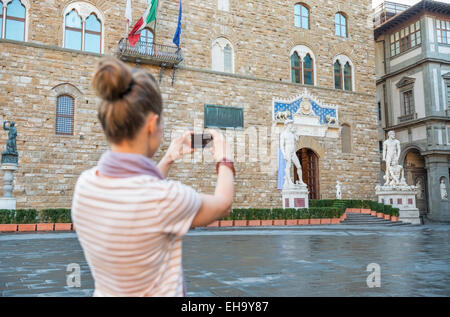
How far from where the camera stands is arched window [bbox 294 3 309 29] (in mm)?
22719

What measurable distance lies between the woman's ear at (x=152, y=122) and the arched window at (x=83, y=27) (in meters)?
17.8

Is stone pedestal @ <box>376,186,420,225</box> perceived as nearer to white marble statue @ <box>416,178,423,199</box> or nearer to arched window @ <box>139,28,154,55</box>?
white marble statue @ <box>416,178,423,199</box>

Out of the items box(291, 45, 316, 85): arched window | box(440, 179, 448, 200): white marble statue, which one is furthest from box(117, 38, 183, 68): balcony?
box(440, 179, 448, 200): white marble statue

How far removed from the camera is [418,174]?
94.5ft

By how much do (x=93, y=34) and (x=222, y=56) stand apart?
620cm

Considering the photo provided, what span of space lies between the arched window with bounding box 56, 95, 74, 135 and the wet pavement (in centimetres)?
931

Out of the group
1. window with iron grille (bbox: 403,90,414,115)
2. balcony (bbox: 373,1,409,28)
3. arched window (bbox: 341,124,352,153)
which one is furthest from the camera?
balcony (bbox: 373,1,409,28)

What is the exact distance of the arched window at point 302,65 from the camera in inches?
882

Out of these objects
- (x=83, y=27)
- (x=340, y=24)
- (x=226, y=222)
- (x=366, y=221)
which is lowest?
(x=366, y=221)

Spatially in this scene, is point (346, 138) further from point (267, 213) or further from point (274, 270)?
point (274, 270)

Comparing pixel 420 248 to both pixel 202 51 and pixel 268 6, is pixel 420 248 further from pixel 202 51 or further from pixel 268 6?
pixel 268 6

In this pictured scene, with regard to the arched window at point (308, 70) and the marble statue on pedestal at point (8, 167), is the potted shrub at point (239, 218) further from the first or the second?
the arched window at point (308, 70)

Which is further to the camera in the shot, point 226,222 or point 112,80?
point 226,222

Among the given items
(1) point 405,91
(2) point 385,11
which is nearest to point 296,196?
(1) point 405,91
